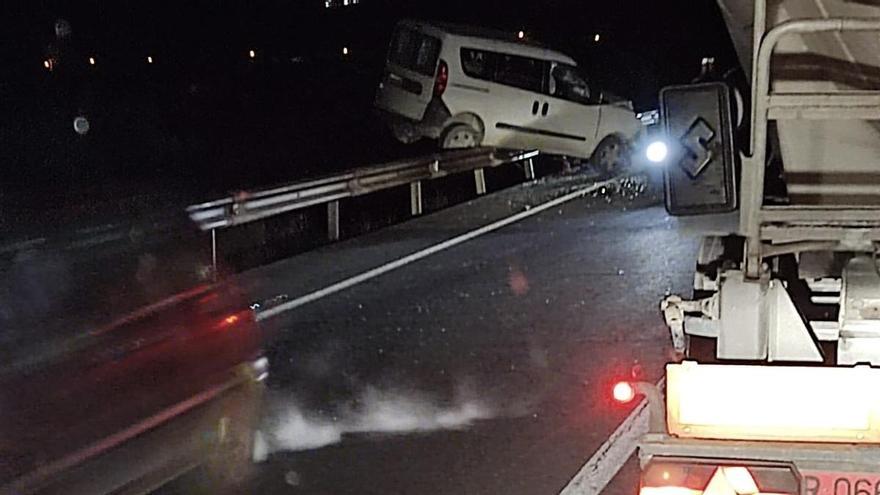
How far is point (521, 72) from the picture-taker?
24281 mm

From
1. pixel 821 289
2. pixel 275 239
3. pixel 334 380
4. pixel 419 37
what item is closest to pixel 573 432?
pixel 334 380

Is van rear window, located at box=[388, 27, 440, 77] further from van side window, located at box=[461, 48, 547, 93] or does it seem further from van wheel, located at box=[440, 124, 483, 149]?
van wheel, located at box=[440, 124, 483, 149]

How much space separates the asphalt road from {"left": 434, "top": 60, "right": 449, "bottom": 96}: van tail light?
5.48 m

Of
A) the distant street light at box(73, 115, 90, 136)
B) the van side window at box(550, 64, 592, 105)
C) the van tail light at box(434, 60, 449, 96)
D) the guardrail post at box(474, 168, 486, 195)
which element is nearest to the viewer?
the van tail light at box(434, 60, 449, 96)

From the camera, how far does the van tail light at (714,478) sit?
160 inches

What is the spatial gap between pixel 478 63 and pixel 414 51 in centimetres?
109

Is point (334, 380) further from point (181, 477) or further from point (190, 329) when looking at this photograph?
point (181, 477)

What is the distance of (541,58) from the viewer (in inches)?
968

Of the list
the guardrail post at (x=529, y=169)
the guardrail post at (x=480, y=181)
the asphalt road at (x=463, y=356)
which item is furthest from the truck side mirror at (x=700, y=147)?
the guardrail post at (x=529, y=169)

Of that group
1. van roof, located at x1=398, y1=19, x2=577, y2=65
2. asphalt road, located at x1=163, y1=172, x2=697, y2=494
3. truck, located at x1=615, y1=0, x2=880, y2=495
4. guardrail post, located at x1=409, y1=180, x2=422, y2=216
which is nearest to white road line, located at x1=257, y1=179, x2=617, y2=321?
asphalt road, located at x1=163, y1=172, x2=697, y2=494

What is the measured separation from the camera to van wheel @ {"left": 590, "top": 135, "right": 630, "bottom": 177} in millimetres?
25609

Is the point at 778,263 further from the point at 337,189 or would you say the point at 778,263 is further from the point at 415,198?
the point at 415,198

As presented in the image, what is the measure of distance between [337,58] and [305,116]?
6.98 metres

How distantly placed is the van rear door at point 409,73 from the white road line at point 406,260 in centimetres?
303
